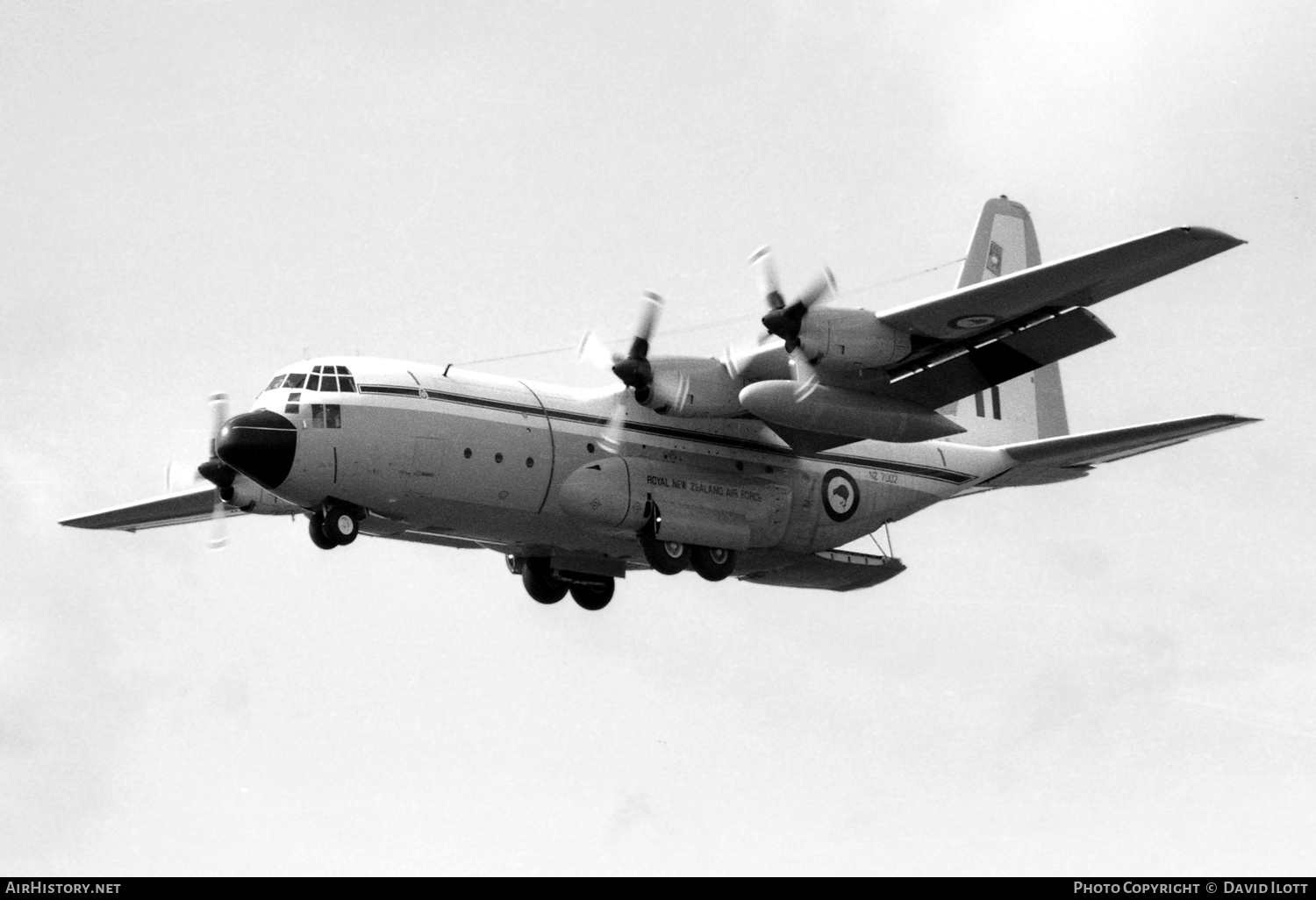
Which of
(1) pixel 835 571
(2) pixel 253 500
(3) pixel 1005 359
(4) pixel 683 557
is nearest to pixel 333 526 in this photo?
(2) pixel 253 500

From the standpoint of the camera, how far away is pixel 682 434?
2641cm

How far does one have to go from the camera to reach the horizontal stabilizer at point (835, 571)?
28000mm

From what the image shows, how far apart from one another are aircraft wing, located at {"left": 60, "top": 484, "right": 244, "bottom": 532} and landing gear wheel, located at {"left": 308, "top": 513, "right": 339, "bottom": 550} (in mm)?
5268

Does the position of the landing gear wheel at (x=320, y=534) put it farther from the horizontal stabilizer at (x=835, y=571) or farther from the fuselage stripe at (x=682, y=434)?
the horizontal stabilizer at (x=835, y=571)

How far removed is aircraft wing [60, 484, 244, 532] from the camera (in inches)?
1172

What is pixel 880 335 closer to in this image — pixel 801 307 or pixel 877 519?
pixel 801 307

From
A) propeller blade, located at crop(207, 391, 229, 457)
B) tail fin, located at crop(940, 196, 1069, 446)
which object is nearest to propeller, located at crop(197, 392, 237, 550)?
propeller blade, located at crop(207, 391, 229, 457)

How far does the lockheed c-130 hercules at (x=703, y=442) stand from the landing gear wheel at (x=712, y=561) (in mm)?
34

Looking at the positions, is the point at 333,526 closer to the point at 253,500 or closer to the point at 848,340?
the point at 253,500

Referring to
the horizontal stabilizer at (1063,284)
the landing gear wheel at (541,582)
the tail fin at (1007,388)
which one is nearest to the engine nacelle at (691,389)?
the horizontal stabilizer at (1063,284)

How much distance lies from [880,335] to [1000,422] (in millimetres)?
6398

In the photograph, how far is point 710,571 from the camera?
26500mm
